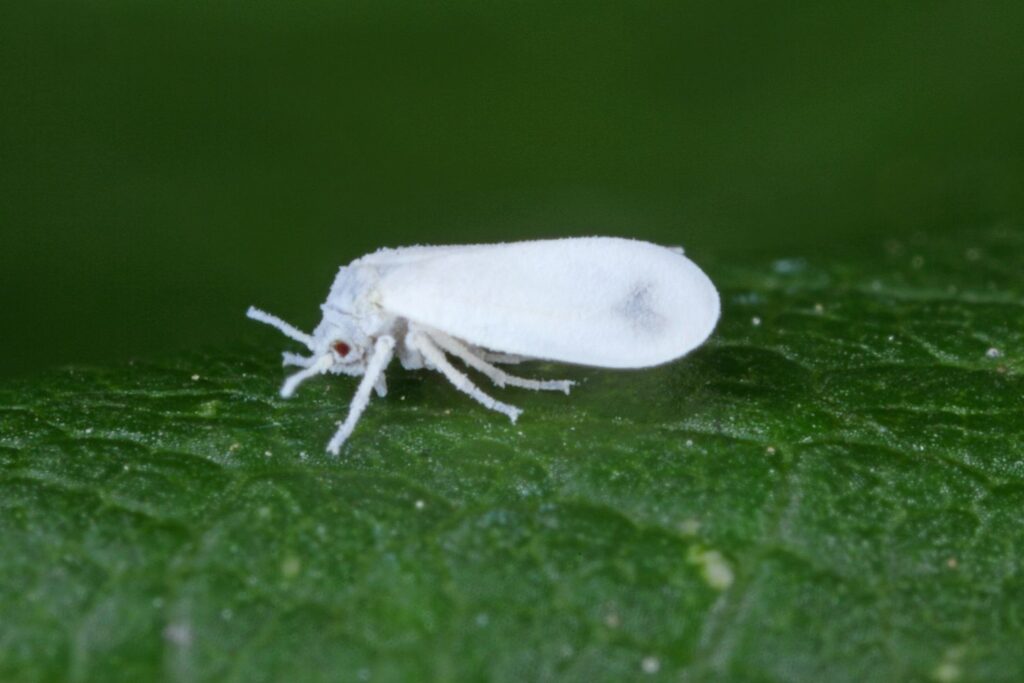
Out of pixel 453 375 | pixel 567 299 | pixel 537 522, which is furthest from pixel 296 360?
pixel 537 522

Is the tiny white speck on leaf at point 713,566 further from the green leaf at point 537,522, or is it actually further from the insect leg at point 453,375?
the insect leg at point 453,375

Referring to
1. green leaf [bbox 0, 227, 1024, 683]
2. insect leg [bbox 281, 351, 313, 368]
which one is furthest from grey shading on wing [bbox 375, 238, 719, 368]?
insect leg [bbox 281, 351, 313, 368]

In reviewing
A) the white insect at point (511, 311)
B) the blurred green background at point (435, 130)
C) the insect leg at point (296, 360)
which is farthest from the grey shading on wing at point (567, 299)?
the blurred green background at point (435, 130)

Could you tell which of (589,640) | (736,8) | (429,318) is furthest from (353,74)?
(589,640)

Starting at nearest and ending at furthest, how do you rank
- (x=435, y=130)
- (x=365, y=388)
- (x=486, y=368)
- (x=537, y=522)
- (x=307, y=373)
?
(x=537, y=522), (x=365, y=388), (x=307, y=373), (x=486, y=368), (x=435, y=130)

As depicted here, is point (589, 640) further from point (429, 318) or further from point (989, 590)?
point (429, 318)

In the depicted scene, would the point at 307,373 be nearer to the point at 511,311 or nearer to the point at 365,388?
the point at 365,388
